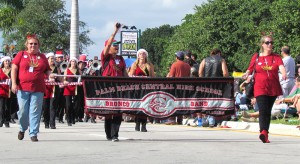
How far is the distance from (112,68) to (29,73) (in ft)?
5.06

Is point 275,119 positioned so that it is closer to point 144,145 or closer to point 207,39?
point 144,145

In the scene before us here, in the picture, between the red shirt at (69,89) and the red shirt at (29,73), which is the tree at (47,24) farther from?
the red shirt at (29,73)

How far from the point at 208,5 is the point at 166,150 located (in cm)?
8350

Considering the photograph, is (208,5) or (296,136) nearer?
(296,136)

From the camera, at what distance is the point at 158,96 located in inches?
592

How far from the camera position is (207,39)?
92812mm

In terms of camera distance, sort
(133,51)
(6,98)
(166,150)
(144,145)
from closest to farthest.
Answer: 1. (166,150)
2. (144,145)
3. (6,98)
4. (133,51)

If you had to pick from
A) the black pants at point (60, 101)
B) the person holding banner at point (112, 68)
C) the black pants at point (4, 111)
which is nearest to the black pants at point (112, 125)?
the person holding banner at point (112, 68)

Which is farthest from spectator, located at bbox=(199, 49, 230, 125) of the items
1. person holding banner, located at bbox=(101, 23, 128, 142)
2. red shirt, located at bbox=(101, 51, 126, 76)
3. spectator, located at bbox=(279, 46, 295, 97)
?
red shirt, located at bbox=(101, 51, 126, 76)

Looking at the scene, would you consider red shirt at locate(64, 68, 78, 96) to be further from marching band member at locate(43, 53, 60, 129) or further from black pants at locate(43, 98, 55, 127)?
black pants at locate(43, 98, 55, 127)

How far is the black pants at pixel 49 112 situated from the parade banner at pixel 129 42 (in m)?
30.9

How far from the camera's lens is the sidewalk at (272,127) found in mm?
17828

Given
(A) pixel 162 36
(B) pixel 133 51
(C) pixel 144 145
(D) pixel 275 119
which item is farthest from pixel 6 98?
(A) pixel 162 36

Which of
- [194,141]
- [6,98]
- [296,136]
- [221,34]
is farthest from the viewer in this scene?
[221,34]
